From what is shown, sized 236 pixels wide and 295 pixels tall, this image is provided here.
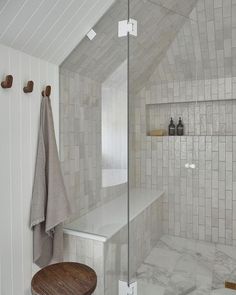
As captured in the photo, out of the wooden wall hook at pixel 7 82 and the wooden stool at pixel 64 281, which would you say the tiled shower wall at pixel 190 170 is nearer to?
the wooden stool at pixel 64 281

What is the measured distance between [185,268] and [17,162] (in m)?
1.38

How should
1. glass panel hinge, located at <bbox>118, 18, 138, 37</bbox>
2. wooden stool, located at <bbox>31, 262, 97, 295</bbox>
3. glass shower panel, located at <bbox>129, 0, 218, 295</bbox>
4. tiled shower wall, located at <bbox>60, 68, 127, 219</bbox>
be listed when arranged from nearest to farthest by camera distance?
wooden stool, located at <bbox>31, 262, 97, 295</bbox>
glass panel hinge, located at <bbox>118, 18, 138, 37</bbox>
glass shower panel, located at <bbox>129, 0, 218, 295</bbox>
tiled shower wall, located at <bbox>60, 68, 127, 219</bbox>

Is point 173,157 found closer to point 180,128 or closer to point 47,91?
point 180,128

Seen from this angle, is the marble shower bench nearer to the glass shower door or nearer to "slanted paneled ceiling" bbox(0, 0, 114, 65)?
the glass shower door

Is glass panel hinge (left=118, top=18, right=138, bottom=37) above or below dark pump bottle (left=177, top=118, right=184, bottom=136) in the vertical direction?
above

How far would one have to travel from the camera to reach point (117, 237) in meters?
1.75

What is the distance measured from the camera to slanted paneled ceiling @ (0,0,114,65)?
1328 mm

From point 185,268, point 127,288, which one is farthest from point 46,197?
point 185,268

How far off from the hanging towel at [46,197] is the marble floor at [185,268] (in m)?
0.67

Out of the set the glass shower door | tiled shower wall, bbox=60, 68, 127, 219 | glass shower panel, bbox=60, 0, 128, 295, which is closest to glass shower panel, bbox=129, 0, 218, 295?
the glass shower door

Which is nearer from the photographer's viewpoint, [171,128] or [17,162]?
[17,162]

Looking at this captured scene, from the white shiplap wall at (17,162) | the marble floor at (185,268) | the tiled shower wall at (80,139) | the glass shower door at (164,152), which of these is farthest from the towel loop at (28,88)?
the marble floor at (185,268)

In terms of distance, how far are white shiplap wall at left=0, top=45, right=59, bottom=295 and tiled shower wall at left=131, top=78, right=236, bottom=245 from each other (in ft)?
2.27

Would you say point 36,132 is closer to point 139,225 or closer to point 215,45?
point 139,225
